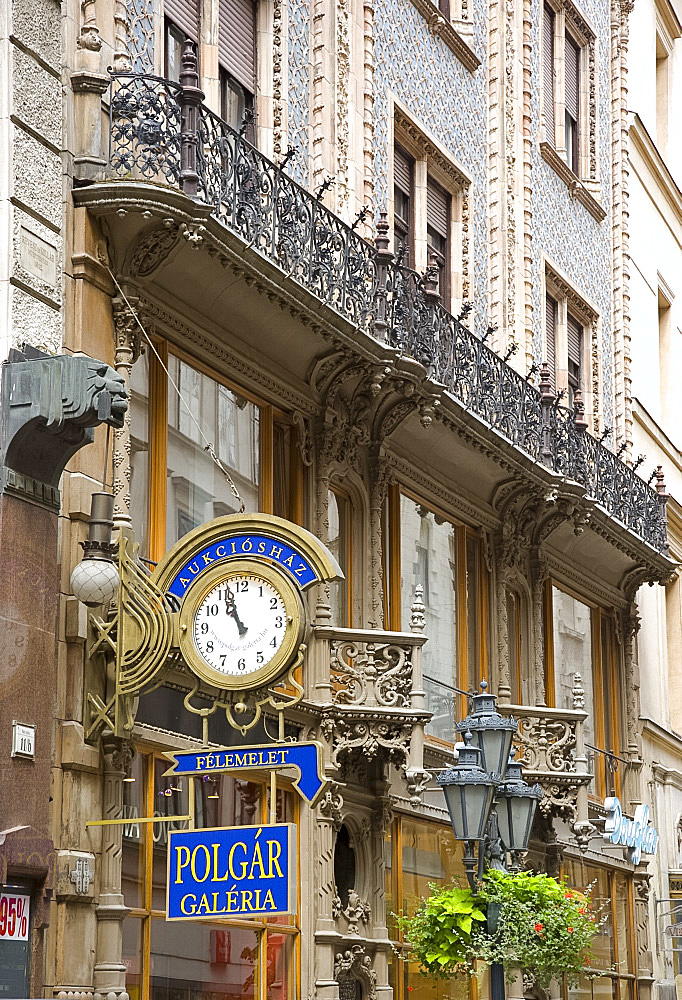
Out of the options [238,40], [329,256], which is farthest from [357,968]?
[238,40]

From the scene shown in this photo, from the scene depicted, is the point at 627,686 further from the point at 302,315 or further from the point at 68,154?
the point at 68,154

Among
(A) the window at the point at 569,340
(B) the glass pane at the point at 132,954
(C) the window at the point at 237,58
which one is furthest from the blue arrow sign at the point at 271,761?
(A) the window at the point at 569,340

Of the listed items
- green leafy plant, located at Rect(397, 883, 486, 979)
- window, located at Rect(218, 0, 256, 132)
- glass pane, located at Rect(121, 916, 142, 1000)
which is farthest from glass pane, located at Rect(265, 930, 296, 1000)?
window, located at Rect(218, 0, 256, 132)

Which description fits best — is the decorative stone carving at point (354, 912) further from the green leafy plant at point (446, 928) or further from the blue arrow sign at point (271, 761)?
the blue arrow sign at point (271, 761)

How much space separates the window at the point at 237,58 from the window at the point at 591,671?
9.67 m

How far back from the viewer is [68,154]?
49.0 feet

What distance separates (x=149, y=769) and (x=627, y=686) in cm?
1470

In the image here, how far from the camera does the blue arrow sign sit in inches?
545

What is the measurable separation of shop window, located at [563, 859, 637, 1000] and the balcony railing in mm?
5447

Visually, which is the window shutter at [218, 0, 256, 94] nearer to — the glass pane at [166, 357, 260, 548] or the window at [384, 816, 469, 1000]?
the glass pane at [166, 357, 260, 548]

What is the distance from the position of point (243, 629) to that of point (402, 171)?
1052cm

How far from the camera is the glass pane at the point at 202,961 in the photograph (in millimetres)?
15352

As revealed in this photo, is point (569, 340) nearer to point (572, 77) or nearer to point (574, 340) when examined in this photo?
point (574, 340)

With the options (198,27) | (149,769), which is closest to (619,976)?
(149,769)
